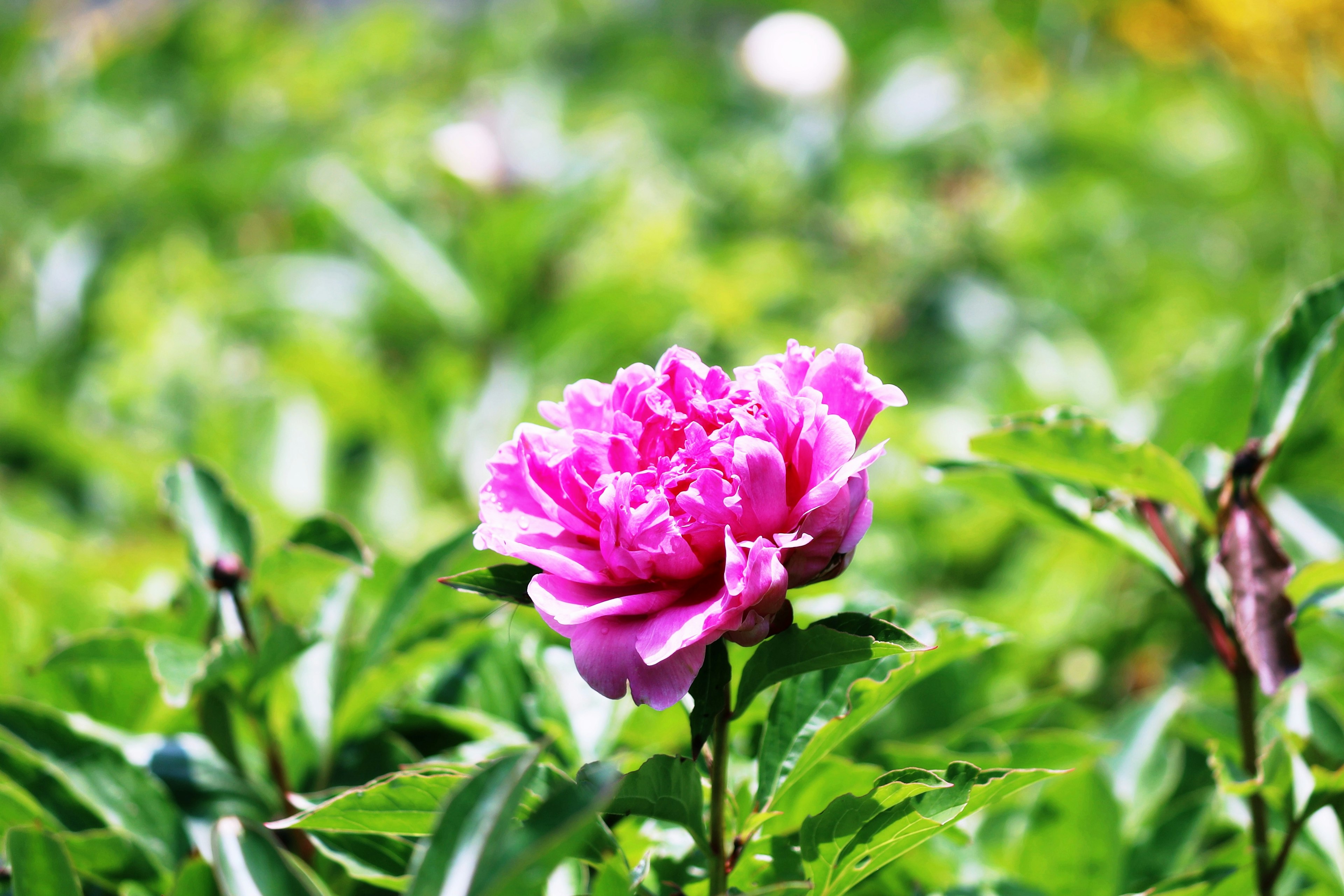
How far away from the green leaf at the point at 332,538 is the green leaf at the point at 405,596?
0.12ft

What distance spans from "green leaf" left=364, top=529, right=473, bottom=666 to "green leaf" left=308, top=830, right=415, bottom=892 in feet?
0.51

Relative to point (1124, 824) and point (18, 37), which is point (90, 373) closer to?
point (18, 37)

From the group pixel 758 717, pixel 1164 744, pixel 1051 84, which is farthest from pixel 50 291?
pixel 1051 84

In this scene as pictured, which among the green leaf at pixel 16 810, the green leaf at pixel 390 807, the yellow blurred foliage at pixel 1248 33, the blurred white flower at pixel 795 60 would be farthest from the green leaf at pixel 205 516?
the yellow blurred foliage at pixel 1248 33

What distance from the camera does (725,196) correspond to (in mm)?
1859

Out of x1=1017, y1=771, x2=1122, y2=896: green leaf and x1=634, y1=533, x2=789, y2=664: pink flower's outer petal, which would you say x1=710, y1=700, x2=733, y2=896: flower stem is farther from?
x1=1017, y1=771, x2=1122, y2=896: green leaf

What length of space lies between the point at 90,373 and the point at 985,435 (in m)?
1.48

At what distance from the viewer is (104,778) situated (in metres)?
0.69

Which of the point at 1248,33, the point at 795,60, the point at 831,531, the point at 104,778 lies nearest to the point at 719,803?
the point at 831,531

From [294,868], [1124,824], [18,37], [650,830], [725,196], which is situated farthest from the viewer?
[18,37]

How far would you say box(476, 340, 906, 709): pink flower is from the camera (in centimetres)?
44

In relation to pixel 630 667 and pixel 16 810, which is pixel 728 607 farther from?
pixel 16 810

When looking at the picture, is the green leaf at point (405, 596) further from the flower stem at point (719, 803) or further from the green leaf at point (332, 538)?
the flower stem at point (719, 803)

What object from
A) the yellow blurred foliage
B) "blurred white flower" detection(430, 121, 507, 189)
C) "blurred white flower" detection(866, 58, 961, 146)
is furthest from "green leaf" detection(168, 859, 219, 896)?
the yellow blurred foliage
